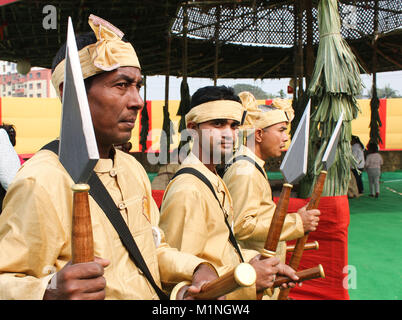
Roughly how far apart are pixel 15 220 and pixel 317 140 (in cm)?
361

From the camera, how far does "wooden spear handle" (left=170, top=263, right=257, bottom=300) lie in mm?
887

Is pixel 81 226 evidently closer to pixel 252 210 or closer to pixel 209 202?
pixel 209 202

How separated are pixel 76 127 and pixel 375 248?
18.4 ft

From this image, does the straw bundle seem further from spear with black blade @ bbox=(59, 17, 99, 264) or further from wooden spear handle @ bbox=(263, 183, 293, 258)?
spear with black blade @ bbox=(59, 17, 99, 264)

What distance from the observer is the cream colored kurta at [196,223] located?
5.78ft

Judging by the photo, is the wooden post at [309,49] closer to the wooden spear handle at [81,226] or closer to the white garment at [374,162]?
the wooden spear handle at [81,226]

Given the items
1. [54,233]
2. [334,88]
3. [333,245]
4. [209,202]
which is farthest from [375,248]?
[54,233]

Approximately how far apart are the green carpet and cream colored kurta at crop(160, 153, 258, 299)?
2470 mm

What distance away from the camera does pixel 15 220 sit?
0.95 meters

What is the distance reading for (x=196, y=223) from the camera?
1.78 metres

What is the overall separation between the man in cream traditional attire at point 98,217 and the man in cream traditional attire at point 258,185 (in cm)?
109

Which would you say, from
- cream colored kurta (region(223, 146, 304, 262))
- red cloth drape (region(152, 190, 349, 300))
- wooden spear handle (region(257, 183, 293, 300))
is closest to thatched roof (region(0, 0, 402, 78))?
red cloth drape (region(152, 190, 349, 300))

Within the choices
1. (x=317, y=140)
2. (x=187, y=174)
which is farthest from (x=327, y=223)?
(x=187, y=174)

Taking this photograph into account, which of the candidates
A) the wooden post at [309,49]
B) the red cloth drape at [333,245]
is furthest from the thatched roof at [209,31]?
the red cloth drape at [333,245]
